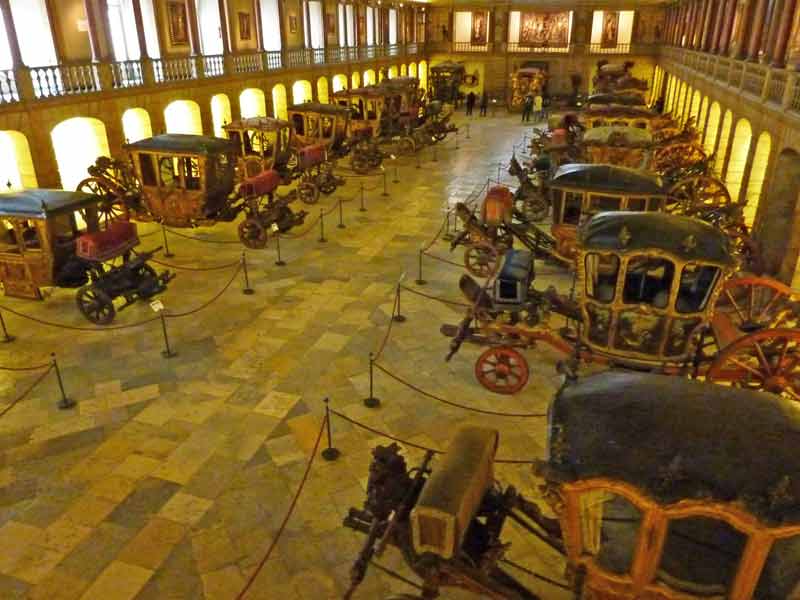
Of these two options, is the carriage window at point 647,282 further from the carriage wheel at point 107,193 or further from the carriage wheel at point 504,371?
the carriage wheel at point 107,193

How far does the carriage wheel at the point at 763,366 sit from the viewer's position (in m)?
6.78

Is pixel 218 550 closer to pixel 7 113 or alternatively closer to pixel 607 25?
pixel 7 113

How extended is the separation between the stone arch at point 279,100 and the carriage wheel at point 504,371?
66.2 feet

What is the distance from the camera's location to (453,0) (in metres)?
42.3

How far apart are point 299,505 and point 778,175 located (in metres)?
12.4

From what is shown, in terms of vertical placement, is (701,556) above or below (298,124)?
below

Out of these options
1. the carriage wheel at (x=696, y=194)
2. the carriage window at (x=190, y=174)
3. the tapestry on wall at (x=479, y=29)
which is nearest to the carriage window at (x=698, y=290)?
the carriage wheel at (x=696, y=194)

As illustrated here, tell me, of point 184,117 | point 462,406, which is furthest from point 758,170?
point 184,117

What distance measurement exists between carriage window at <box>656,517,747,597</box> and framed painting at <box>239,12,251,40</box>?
24.8 metres

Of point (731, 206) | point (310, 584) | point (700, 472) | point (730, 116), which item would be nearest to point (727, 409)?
point (700, 472)

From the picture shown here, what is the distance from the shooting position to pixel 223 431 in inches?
293

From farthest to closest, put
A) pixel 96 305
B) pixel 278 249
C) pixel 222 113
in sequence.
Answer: pixel 222 113, pixel 278 249, pixel 96 305

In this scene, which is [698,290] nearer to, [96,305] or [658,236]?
[658,236]

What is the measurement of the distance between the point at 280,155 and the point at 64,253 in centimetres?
724
